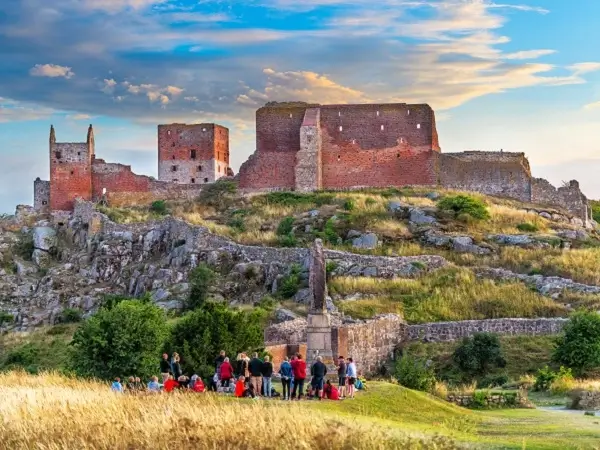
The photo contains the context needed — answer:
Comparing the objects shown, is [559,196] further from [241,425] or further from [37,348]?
[241,425]

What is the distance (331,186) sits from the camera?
62312 millimetres

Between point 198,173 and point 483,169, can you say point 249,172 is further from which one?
point 483,169

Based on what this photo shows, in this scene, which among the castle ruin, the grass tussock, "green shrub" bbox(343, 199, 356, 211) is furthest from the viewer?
the castle ruin

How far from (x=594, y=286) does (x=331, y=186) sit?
2203 centimetres

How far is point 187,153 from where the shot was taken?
217 feet

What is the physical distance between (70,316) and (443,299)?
1748 cm

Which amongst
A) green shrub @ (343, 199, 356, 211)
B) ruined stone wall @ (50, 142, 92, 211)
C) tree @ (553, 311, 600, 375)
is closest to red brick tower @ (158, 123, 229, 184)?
ruined stone wall @ (50, 142, 92, 211)

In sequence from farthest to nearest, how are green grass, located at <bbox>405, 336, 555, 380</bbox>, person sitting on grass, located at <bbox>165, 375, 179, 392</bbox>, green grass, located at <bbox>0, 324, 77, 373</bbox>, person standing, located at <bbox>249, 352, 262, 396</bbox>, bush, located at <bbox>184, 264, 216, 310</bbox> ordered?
1. bush, located at <bbox>184, 264, 216, 310</bbox>
2. green grass, located at <bbox>0, 324, 77, 373</bbox>
3. green grass, located at <bbox>405, 336, 555, 380</bbox>
4. person standing, located at <bbox>249, 352, 262, 396</bbox>
5. person sitting on grass, located at <bbox>165, 375, 179, 392</bbox>

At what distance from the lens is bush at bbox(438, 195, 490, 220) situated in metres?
54.0

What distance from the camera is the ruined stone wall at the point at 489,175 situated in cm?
6238

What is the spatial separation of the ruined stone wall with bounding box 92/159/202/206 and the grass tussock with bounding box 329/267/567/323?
2193 centimetres

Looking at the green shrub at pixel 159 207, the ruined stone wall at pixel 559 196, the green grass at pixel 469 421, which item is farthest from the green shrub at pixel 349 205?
the green grass at pixel 469 421

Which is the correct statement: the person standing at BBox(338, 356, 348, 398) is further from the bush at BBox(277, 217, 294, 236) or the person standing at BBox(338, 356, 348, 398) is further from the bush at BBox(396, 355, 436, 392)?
the bush at BBox(277, 217, 294, 236)

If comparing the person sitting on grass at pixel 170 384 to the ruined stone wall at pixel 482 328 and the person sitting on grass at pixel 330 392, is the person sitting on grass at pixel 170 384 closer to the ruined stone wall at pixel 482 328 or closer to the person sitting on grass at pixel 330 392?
the person sitting on grass at pixel 330 392
